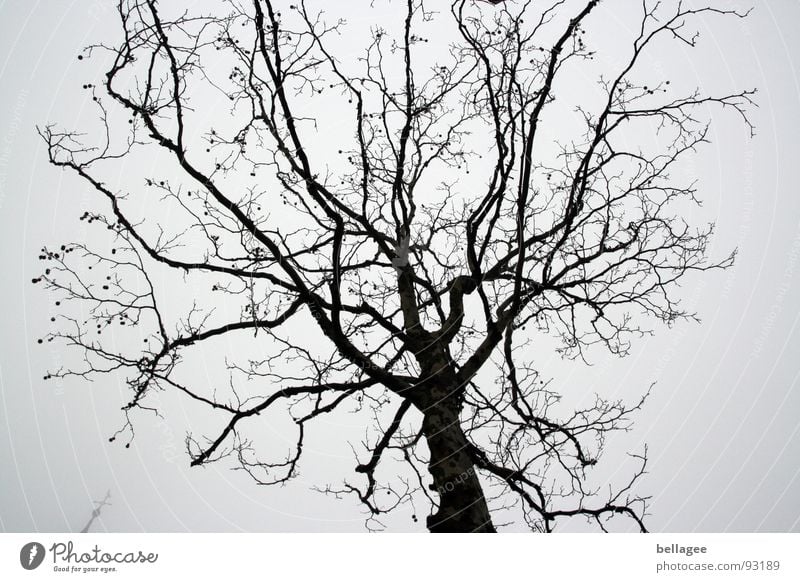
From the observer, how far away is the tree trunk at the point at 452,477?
272 centimetres

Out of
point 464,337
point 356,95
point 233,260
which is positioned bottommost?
point 464,337

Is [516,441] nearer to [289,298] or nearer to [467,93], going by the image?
[289,298]

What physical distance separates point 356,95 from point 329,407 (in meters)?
2.33

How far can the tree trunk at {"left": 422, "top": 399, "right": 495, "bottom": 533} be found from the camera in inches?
107

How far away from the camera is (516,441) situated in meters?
3.32

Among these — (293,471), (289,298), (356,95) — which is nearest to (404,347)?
(289,298)
